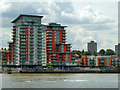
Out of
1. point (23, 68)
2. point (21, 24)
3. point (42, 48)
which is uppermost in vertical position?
point (21, 24)

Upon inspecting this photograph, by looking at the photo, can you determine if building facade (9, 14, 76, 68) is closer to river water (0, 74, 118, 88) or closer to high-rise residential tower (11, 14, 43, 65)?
high-rise residential tower (11, 14, 43, 65)

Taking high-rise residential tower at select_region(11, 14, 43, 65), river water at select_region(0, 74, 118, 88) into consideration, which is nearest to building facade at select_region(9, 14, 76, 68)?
high-rise residential tower at select_region(11, 14, 43, 65)

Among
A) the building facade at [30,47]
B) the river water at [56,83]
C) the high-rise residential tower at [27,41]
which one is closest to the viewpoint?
the river water at [56,83]

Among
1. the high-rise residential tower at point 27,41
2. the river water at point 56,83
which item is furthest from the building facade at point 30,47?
the river water at point 56,83

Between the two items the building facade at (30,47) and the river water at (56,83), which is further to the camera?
the building facade at (30,47)

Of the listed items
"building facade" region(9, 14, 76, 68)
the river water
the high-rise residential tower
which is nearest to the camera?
the river water

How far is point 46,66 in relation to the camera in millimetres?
198500

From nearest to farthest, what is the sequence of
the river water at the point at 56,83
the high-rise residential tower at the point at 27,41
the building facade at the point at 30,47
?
the river water at the point at 56,83, the high-rise residential tower at the point at 27,41, the building facade at the point at 30,47

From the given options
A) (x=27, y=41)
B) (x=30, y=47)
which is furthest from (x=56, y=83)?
(x=30, y=47)

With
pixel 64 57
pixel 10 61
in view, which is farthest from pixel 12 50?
pixel 64 57

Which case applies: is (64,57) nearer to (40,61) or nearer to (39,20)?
(40,61)

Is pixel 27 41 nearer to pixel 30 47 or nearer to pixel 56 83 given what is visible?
pixel 30 47

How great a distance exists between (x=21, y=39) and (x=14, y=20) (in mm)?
16382

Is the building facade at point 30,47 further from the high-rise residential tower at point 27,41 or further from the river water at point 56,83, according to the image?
the river water at point 56,83
